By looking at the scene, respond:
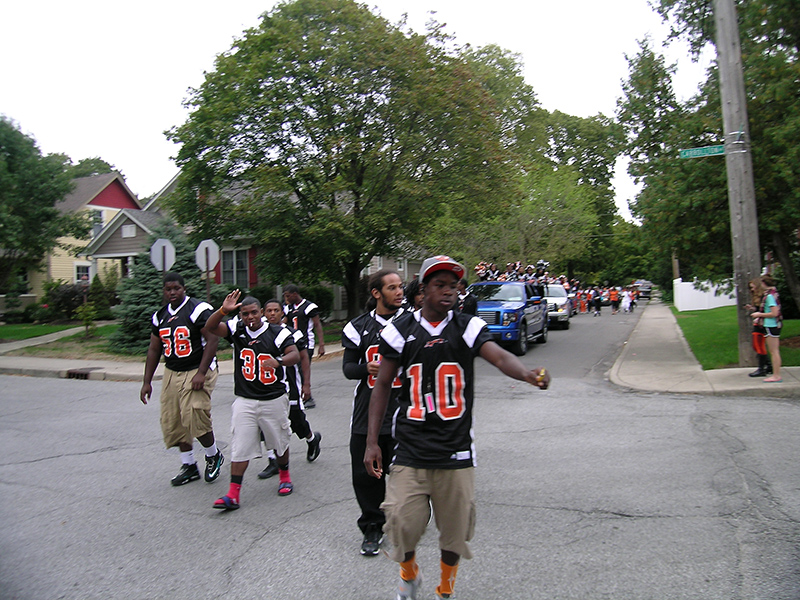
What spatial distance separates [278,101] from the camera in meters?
17.2

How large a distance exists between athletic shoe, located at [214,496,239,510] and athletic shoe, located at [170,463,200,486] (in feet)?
3.33

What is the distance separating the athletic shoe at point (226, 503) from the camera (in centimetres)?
504

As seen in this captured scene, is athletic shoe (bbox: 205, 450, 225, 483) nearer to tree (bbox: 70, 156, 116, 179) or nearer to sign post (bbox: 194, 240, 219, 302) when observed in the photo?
sign post (bbox: 194, 240, 219, 302)

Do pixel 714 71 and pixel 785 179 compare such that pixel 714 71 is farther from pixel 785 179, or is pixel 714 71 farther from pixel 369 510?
pixel 369 510

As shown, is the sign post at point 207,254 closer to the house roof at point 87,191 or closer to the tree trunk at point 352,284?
the tree trunk at point 352,284

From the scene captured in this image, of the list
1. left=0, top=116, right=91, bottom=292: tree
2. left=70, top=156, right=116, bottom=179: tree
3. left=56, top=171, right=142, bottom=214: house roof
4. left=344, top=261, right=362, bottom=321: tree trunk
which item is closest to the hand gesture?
left=344, top=261, right=362, bottom=321: tree trunk

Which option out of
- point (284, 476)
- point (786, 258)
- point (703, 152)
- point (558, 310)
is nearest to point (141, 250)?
point (558, 310)

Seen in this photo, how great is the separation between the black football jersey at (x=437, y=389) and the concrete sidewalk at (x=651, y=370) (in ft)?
25.8

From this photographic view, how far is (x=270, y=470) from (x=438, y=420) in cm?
343

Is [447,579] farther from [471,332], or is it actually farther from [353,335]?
[353,335]

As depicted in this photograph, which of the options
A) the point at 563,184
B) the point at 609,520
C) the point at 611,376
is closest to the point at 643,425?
the point at 609,520

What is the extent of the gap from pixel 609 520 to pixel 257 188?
14.7 meters

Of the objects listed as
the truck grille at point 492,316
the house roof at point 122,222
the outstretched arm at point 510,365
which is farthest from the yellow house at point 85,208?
the outstretched arm at point 510,365

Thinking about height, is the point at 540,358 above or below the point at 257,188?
below
